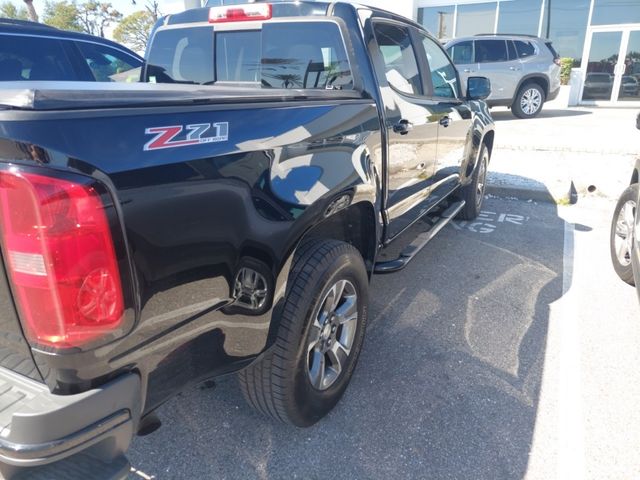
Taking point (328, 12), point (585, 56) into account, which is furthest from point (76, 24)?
point (328, 12)

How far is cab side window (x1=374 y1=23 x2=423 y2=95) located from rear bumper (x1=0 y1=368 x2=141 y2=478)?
94.6 inches

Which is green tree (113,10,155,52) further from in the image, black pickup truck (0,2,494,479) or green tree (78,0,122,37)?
black pickup truck (0,2,494,479)

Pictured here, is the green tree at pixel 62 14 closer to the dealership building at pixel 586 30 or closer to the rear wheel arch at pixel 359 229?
→ the dealership building at pixel 586 30

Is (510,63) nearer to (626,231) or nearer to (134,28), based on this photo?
(626,231)

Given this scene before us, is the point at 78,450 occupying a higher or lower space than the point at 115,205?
lower

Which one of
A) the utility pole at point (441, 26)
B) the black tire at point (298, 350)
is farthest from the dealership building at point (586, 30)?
the black tire at point (298, 350)

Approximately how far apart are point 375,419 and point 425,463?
1.14 feet

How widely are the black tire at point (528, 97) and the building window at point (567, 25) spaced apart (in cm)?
480

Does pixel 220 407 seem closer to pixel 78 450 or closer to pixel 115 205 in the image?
pixel 78 450

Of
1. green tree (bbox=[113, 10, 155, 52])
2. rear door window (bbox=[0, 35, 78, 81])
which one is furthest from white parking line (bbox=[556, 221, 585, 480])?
green tree (bbox=[113, 10, 155, 52])

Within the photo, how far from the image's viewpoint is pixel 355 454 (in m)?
2.27

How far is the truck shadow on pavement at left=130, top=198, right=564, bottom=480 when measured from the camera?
222cm

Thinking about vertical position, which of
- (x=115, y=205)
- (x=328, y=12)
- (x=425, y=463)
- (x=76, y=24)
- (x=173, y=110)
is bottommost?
(x=425, y=463)

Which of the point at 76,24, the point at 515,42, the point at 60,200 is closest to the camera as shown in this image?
the point at 60,200
